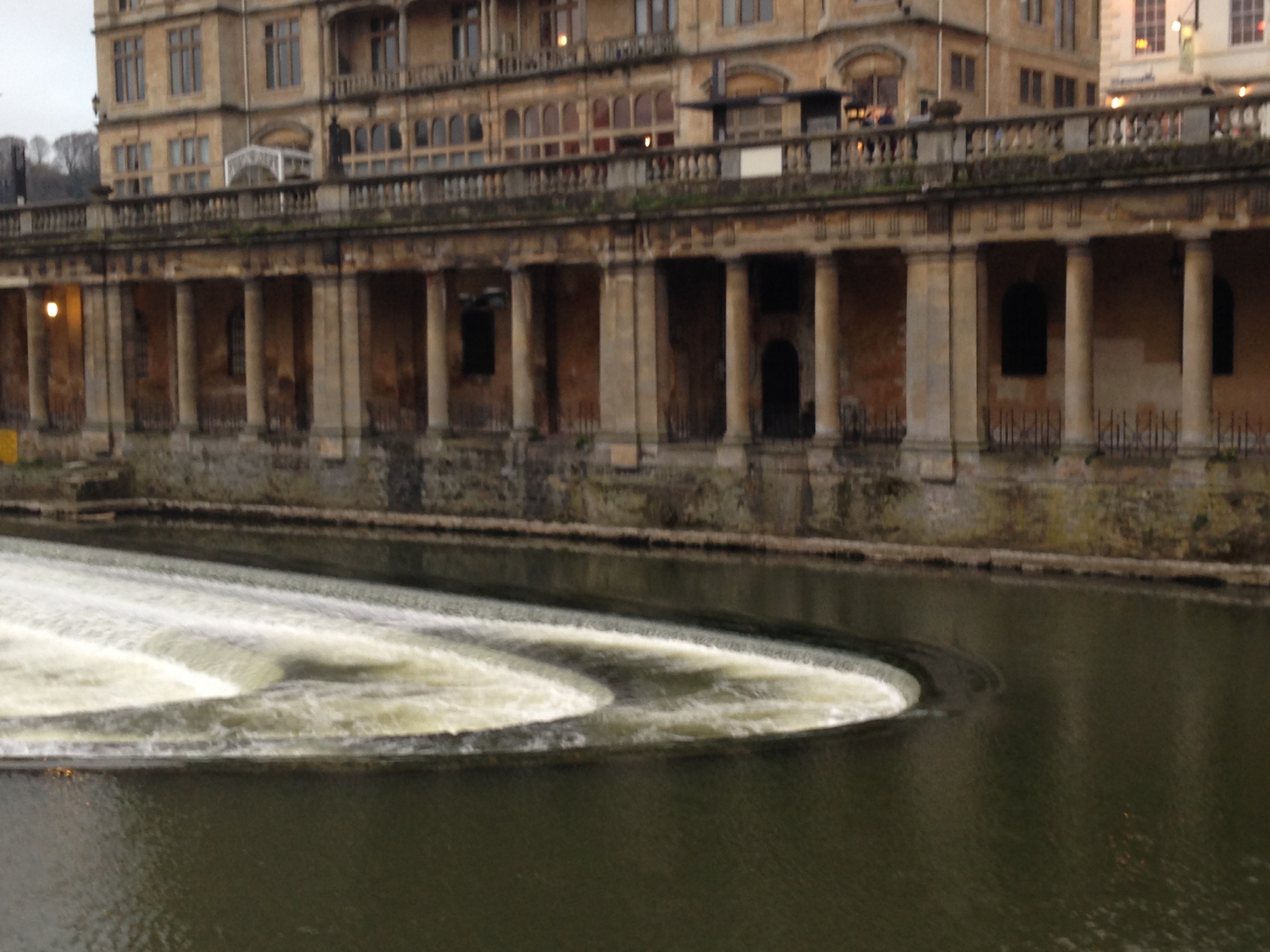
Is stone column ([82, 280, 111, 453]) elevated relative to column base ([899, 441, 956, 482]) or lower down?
elevated

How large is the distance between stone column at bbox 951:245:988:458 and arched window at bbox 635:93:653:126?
1503cm

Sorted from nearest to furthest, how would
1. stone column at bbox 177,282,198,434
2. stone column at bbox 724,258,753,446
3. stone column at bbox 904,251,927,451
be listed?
stone column at bbox 904,251,927,451, stone column at bbox 724,258,753,446, stone column at bbox 177,282,198,434

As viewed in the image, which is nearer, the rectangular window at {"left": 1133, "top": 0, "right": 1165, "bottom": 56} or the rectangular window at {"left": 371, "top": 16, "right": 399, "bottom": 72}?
the rectangular window at {"left": 1133, "top": 0, "right": 1165, "bottom": 56}

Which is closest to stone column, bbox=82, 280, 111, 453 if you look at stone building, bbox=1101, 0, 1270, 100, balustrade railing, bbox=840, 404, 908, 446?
balustrade railing, bbox=840, 404, 908, 446

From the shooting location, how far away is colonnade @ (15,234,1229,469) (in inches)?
1051

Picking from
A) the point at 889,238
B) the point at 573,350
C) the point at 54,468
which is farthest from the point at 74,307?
the point at 889,238

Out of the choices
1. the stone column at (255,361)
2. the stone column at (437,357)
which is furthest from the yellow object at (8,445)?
the stone column at (437,357)

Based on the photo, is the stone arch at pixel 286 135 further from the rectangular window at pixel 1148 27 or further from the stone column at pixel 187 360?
the rectangular window at pixel 1148 27

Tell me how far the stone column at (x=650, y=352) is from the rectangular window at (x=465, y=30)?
1563cm

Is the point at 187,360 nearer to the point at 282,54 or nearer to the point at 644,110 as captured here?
the point at 282,54

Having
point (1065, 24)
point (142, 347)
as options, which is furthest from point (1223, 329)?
point (142, 347)

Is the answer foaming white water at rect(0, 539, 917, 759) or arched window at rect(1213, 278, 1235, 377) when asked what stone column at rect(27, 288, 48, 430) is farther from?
arched window at rect(1213, 278, 1235, 377)

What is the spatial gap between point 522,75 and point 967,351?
63.1ft

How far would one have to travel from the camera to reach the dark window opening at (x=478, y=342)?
38062mm
